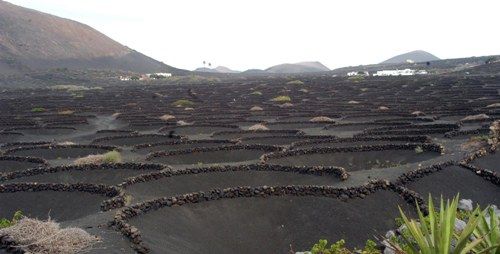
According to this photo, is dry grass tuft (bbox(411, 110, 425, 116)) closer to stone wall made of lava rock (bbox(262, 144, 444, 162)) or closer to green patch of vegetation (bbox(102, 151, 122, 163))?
stone wall made of lava rock (bbox(262, 144, 444, 162))

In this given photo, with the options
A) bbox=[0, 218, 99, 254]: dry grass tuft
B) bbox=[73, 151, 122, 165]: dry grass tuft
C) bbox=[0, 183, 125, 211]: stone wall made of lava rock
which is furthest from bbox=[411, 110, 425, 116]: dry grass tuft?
bbox=[0, 218, 99, 254]: dry grass tuft

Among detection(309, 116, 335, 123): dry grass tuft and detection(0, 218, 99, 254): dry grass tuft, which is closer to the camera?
detection(0, 218, 99, 254): dry grass tuft

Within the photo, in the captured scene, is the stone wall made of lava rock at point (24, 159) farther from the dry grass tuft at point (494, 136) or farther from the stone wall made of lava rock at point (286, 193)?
the dry grass tuft at point (494, 136)

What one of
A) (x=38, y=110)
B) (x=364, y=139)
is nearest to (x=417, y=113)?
(x=364, y=139)

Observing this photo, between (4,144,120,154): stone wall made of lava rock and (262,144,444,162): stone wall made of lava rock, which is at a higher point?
(262,144,444,162): stone wall made of lava rock

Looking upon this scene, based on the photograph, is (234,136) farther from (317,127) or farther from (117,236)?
(117,236)

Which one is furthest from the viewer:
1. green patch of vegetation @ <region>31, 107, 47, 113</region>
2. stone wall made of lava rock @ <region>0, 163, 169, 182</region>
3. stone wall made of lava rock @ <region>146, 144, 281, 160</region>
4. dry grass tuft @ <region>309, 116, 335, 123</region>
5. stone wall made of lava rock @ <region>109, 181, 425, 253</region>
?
green patch of vegetation @ <region>31, 107, 47, 113</region>

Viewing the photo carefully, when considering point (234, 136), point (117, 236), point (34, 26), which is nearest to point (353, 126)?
point (234, 136)

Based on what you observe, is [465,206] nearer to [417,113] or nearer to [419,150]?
[419,150]

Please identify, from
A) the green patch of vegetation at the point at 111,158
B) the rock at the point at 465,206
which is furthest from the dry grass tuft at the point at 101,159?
the rock at the point at 465,206
